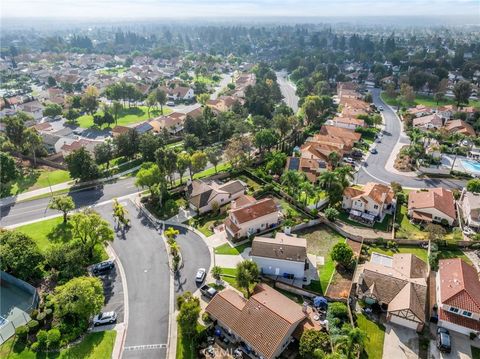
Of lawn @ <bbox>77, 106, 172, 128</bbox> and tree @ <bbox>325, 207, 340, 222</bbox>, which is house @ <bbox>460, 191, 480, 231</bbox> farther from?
lawn @ <bbox>77, 106, 172, 128</bbox>

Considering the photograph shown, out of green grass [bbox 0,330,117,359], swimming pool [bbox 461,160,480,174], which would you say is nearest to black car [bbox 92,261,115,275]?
green grass [bbox 0,330,117,359]

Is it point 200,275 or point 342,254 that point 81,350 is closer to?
point 200,275

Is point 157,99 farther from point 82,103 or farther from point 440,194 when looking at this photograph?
point 440,194

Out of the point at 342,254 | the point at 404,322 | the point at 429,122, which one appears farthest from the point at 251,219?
the point at 429,122

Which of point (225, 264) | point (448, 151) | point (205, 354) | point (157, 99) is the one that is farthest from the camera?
point (157, 99)

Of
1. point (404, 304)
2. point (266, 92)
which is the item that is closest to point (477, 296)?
point (404, 304)

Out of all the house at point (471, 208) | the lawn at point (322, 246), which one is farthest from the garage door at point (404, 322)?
the house at point (471, 208)
